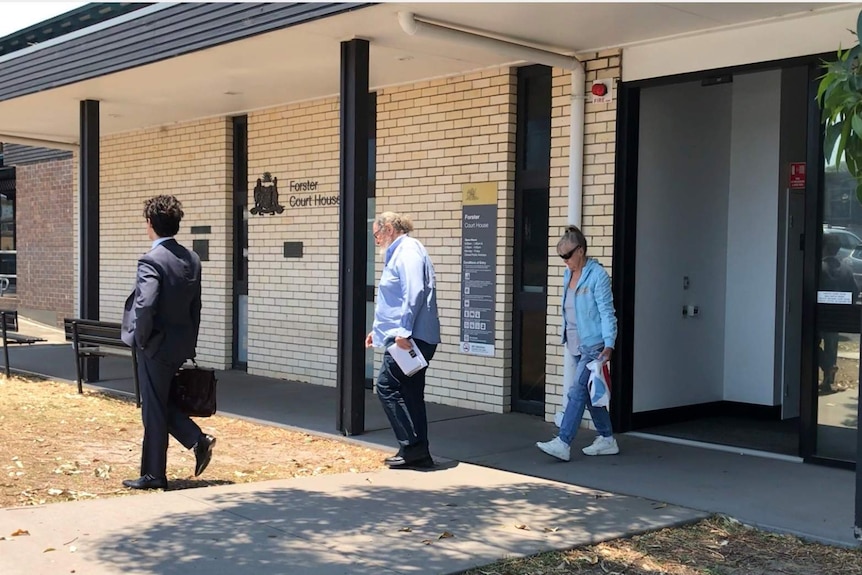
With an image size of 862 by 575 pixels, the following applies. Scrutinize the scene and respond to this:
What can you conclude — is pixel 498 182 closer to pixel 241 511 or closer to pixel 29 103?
pixel 241 511

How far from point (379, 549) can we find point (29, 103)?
8.70 metres

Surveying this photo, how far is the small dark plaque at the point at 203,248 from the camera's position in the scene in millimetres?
12172

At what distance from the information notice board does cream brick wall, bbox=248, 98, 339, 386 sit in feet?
6.31

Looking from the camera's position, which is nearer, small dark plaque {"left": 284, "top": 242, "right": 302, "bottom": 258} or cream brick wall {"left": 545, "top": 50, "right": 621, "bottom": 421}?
cream brick wall {"left": 545, "top": 50, "right": 621, "bottom": 421}

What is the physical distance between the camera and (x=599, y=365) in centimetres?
661

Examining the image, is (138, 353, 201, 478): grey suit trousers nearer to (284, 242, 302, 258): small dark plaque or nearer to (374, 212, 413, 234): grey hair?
(374, 212, 413, 234): grey hair

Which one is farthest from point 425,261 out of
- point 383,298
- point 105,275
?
point 105,275

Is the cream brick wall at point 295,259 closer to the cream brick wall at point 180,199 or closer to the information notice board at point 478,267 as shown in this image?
the cream brick wall at point 180,199

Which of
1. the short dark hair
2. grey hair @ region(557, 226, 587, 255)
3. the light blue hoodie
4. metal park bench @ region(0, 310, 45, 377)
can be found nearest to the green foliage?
the light blue hoodie

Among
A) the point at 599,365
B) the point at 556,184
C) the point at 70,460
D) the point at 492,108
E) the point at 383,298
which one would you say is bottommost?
the point at 70,460

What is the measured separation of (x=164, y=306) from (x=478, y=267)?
3.68 m

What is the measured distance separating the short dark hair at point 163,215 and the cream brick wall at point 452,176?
3.46m

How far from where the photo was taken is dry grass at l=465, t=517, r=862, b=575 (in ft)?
15.0

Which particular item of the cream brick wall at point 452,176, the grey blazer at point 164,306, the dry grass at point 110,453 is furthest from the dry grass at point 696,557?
the cream brick wall at point 452,176
